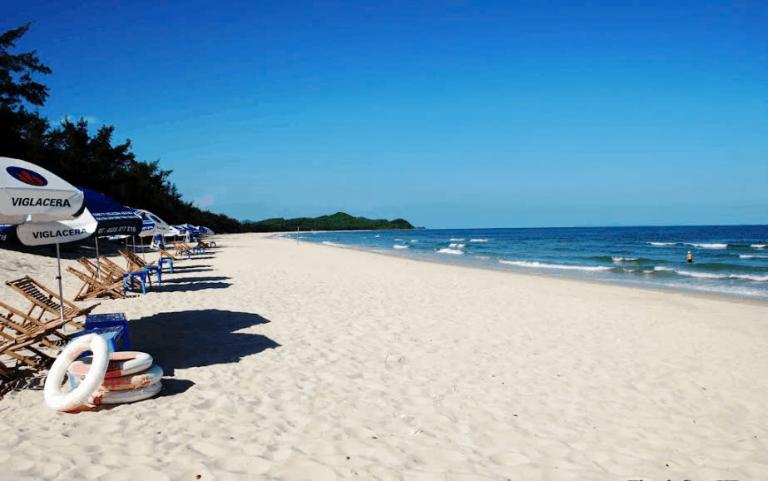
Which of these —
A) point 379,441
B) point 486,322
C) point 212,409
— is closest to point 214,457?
point 212,409

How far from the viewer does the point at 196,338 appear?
243 inches

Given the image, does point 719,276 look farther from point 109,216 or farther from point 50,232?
point 50,232

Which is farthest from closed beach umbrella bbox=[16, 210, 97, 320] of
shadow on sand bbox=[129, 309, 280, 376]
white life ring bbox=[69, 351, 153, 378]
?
white life ring bbox=[69, 351, 153, 378]

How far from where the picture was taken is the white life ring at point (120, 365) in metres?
3.93

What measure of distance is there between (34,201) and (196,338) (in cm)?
259

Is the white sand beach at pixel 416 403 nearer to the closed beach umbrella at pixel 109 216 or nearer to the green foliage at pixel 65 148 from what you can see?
the closed beach umbrella at pixel 109 216

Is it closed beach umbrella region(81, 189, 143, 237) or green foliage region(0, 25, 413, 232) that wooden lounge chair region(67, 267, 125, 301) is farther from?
green foliage region(0, 25, 413, 232)

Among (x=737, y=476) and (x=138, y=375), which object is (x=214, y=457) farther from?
(x=737, y=476)

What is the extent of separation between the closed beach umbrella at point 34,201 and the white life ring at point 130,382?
1.63 metres

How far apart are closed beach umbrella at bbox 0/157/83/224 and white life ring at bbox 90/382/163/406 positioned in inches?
66.9

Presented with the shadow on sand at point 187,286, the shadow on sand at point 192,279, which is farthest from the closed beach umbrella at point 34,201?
the shadow on sand at point 192,279

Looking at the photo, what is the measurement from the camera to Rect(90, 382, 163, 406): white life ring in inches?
150

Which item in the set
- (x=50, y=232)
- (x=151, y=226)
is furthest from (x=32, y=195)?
(x=151, y=226)

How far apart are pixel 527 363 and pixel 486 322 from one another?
7.17ft
